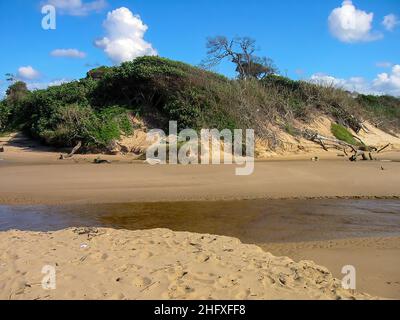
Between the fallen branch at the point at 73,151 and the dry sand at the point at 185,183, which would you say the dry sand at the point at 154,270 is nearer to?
the dry sand at the point at 185,183

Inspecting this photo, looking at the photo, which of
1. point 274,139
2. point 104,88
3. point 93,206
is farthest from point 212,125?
point 93,206

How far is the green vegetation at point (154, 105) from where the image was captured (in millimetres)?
19562

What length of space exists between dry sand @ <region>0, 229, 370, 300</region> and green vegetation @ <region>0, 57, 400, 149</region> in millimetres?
13127

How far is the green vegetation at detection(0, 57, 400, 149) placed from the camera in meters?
19.6

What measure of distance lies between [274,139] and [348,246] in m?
13.4

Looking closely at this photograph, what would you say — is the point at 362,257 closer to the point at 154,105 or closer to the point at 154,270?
the point at 154,270

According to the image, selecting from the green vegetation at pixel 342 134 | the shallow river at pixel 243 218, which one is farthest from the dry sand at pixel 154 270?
the green vegetation at pixel 342 134

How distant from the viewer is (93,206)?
975 cm

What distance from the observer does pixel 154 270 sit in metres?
4.96

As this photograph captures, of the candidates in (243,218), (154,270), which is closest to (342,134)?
(243,218)

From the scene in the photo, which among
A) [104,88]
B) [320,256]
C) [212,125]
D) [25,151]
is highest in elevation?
[104,88]

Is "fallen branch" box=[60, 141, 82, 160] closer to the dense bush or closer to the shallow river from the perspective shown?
the shallow river

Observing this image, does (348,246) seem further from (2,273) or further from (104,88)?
(104,88)

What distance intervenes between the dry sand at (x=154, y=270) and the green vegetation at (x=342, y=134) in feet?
59.5
